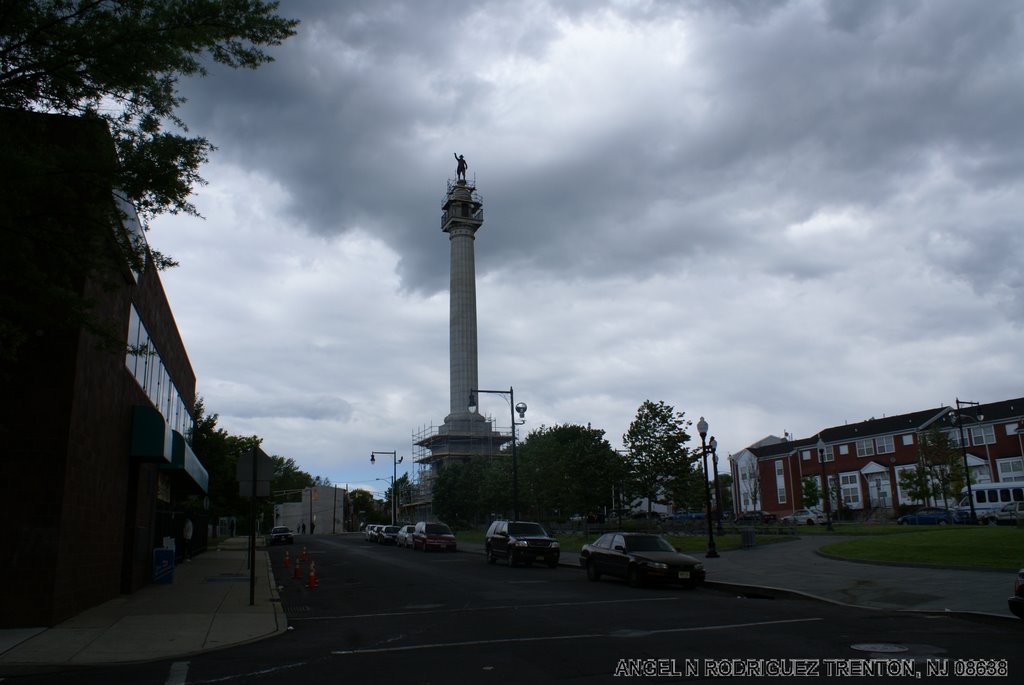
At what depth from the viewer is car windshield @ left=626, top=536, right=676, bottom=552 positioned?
65.6ft

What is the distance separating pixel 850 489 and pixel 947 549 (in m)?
59.3

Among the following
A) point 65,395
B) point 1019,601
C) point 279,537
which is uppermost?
point 65,395

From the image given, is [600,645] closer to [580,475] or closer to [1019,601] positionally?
[1019,601]

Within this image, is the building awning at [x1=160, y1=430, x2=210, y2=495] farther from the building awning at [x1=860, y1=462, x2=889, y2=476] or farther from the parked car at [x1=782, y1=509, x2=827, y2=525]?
the building awning at [x1=860, y1=462, x2=889, y2=476]

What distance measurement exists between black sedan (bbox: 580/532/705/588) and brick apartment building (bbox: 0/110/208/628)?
1171 cm

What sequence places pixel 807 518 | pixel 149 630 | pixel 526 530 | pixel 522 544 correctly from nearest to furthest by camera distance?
pixel 149 630
pixel 522 544
pixel 526 530
pixel 807 518

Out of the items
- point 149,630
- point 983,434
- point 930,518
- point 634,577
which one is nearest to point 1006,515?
point 930,518

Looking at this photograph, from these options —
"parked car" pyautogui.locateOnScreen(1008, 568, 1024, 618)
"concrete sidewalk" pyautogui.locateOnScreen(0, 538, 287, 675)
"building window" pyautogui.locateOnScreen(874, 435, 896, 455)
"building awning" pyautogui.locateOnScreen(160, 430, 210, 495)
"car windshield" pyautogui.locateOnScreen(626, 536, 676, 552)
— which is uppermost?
"building window" pyautogui.locateOnScreen(874, 435, 896, 455)

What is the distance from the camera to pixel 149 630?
12383 millimetres

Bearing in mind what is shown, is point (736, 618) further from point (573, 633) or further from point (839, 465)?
point (839, 465)

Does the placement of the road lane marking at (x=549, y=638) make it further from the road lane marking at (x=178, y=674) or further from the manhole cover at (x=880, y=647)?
the manhole cover at (x=880, y=647)

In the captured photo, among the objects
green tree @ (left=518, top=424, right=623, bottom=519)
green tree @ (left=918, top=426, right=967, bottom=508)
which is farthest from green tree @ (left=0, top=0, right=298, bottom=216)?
green tree @ (left=918, top=426, right=967, bottom=508)

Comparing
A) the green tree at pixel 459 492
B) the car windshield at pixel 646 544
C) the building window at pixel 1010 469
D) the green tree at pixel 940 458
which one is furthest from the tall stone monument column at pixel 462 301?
the car windshield at pixel 646 544

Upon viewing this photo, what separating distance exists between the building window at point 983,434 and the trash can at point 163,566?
2668 inches
